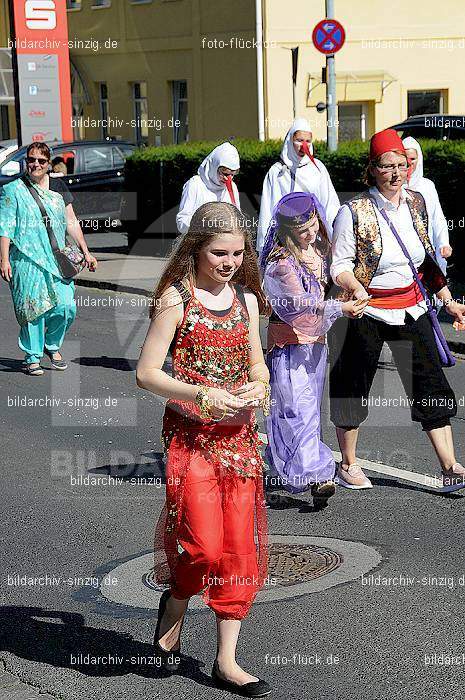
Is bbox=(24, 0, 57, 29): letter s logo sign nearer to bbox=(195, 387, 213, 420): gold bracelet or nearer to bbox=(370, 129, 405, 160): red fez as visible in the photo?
bbox=(370, 129, 405, 160): red fez

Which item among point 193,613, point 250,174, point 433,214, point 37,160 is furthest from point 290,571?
point 250,174

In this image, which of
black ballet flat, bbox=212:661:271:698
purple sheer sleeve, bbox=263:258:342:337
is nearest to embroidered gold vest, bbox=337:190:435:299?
purple sheer sleeve, bbox=263:258:342:337

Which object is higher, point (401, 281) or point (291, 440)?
point (401, 281)

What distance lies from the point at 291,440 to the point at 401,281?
1083mm

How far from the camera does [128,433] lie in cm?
938

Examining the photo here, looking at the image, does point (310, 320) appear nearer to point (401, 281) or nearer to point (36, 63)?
point (401, 281)

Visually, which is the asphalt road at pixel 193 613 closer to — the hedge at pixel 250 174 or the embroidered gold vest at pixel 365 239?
the embroidered gold vest at pixel 365 239

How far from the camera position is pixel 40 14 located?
2764cm

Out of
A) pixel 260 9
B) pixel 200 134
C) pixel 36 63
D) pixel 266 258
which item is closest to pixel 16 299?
pixel 266 258

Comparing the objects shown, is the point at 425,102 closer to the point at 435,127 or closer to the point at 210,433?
the point at 435,127

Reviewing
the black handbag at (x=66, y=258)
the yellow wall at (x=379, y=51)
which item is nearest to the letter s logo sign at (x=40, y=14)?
the yellow wall at (x=379, y=51)

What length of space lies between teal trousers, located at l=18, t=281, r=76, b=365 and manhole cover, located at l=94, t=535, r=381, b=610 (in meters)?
5.49

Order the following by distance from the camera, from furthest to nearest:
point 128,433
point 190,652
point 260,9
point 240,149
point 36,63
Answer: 1. point 260,9
2. point 36,63
3. point 240,149
4. point 128,433
5. point 190,652

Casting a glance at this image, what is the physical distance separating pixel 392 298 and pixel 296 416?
2.81ft
